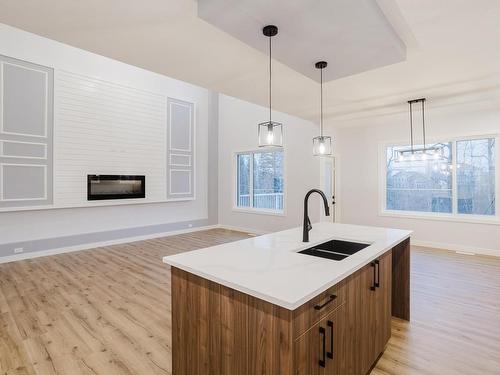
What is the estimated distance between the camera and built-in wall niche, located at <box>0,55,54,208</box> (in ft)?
14.7

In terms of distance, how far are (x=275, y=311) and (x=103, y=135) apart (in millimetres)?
5650

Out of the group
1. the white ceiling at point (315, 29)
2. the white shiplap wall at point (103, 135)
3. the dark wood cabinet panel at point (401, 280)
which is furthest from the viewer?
the white shiplap wall at point (103, 135)

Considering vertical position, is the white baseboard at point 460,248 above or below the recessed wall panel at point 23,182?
below

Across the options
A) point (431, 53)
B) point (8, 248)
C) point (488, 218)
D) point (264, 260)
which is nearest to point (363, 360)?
point (264, 260)

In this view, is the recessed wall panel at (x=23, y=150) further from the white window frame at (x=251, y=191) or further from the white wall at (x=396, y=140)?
the white wall at (x=396, y=140)

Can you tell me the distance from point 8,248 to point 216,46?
15.8ft

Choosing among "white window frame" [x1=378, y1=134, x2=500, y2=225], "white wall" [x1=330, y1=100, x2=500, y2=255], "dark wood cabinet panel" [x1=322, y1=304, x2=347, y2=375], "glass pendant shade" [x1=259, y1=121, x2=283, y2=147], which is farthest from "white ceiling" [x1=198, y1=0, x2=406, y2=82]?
"white window frame" [x1=378, y1=134, x2=500, y2=225]

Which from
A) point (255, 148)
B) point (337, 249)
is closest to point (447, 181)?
point (255, 148)

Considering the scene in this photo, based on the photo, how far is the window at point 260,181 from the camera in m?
6.99

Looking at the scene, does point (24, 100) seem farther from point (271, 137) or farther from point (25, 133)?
point (271, 137)

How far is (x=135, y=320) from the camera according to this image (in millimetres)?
2678

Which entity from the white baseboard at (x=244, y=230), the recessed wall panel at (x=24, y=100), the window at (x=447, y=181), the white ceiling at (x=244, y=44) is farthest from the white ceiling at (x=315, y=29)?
the white baseboard at (x=244, y=230)

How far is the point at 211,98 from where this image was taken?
780 cm

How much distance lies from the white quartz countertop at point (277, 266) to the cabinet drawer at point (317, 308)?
0.07 metres
